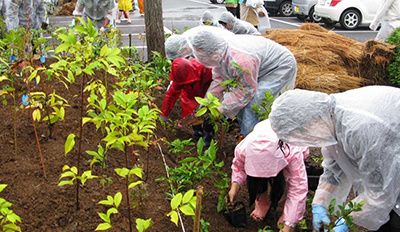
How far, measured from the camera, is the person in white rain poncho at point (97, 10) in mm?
6281

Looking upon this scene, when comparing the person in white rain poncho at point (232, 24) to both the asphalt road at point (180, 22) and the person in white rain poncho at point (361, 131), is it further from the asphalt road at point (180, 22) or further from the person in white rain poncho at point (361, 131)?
the person in white rain poncho at point (361, 131)

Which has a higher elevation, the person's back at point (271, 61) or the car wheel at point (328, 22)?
the person's back at point (271, 61)

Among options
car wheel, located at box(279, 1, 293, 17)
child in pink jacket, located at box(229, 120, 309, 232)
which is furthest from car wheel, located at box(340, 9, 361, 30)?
child in pink jacket, located at box(229, 120, 309, 232)

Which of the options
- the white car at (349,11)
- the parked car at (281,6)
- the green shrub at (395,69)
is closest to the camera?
the green shrub at (395,69)

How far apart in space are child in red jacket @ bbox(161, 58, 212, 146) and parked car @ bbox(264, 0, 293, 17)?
10.5 meters

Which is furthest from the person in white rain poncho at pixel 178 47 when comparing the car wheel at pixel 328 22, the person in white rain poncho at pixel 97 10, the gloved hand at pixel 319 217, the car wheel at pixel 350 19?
the car wheel at pixel 328 22

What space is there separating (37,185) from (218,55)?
5.61ft

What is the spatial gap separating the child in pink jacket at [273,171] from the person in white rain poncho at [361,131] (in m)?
0.29

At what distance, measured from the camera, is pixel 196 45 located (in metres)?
3.46

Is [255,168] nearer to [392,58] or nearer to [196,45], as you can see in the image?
[196,45]

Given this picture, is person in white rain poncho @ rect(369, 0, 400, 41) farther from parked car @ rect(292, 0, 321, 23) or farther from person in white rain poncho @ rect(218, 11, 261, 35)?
parked car @ rect(292, 0, 321, 23)

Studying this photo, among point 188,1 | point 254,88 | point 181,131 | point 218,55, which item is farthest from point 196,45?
point 188,1

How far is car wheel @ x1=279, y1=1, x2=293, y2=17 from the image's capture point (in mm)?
13716

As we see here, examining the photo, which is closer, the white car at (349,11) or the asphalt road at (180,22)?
the asphalt road at (180,22)
